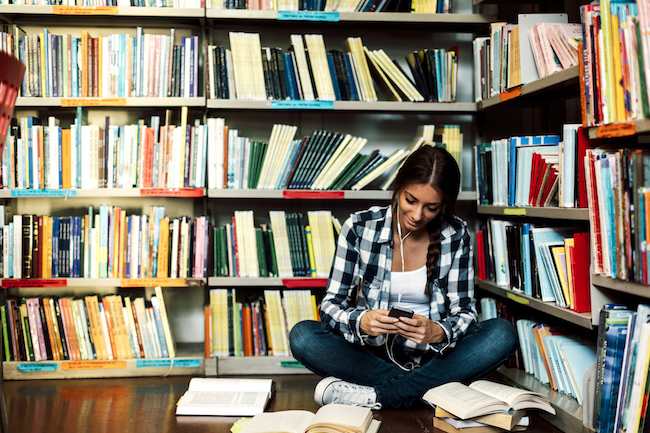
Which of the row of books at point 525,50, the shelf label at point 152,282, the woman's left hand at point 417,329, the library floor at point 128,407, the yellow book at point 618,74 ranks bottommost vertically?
the library floor at point 128,407

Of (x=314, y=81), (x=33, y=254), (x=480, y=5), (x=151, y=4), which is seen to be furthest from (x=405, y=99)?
(x=33, y=254)

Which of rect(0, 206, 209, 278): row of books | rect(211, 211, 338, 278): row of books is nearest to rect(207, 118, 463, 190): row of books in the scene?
rect(211, 211, 338, 278): row of books

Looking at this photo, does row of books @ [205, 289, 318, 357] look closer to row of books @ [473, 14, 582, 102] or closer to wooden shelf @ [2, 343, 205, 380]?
wooden shelf @ [2, 343, 205, 380]

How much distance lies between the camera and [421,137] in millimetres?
2592

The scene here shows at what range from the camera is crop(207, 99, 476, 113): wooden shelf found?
2488mm

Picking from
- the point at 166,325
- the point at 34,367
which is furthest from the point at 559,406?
the point at 34,367

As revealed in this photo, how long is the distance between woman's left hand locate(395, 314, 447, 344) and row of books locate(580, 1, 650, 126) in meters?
0.76

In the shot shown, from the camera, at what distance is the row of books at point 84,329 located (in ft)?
8.16

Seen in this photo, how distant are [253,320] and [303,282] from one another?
29 centimetres

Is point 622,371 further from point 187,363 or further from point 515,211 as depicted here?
point 187,363

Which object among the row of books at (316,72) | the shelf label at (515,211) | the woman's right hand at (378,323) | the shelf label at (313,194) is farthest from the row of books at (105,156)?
the shelf label at (515,211)

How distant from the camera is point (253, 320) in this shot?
2551 mm

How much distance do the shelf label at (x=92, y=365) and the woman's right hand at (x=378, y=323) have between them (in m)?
1.23

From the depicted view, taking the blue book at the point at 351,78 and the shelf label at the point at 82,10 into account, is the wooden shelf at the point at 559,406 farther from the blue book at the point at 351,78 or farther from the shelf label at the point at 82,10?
the shelf label at the point at 82,10
